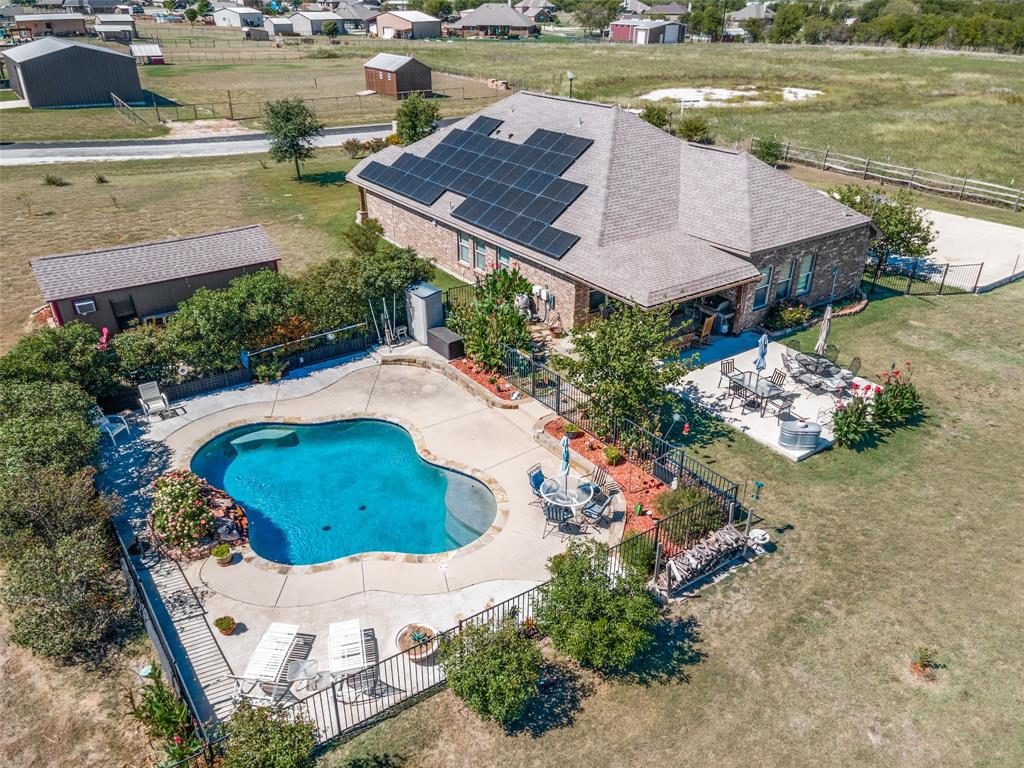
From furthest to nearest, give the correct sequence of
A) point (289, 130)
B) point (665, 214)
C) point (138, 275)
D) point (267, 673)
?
point (289, 130), point (665, 214), point (138, 275), point (267, 673)

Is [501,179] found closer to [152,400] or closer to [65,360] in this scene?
[152,400]

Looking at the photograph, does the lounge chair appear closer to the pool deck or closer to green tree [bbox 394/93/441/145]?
the pool deck

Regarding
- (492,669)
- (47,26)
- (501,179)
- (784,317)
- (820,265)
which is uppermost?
(47,26)

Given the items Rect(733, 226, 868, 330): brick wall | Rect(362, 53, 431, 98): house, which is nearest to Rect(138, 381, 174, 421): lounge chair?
Rect(733, 226, 868, 330): brick wall

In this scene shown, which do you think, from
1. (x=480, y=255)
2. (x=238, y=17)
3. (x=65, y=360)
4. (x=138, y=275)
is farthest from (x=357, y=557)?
(x=238, y=17)

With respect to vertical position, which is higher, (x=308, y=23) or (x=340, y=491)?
(x=308, y=23)

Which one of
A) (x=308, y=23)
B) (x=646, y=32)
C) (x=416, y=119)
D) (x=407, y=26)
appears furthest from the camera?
(x=308, y=23)

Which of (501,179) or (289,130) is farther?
(289,130)
